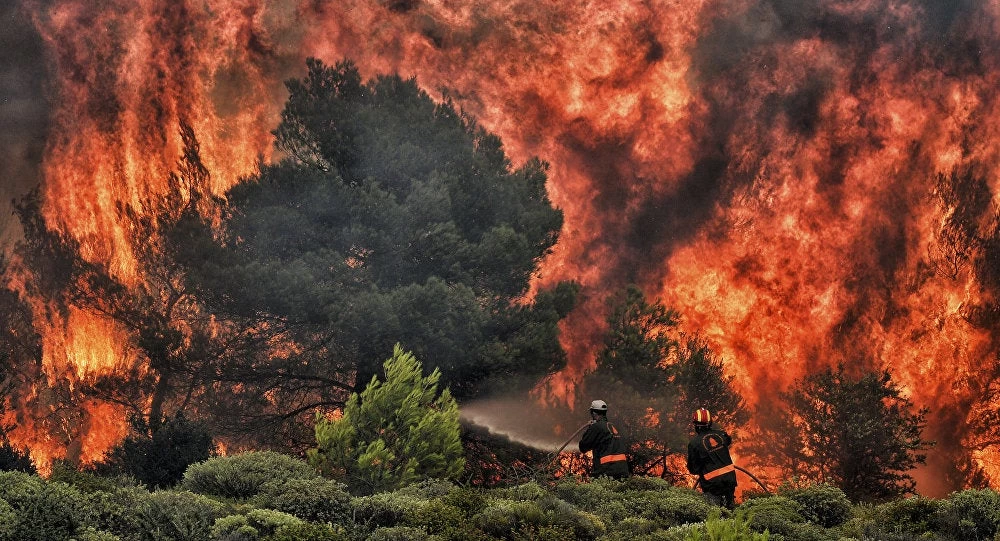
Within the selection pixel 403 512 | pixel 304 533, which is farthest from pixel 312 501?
pixel 304 533

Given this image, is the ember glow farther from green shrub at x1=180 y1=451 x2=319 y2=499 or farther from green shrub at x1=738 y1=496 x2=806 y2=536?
green shrub at x1=738 y1=496 x2=806 y2=536

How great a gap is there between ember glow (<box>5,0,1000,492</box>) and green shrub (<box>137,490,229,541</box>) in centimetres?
2741

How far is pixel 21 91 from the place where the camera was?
43.4 meters

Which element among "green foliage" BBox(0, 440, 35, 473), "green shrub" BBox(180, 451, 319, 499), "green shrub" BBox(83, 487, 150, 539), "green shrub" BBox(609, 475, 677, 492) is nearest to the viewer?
"green shrub" BBox(83, 487, 150, 539)

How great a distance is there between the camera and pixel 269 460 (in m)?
15.9

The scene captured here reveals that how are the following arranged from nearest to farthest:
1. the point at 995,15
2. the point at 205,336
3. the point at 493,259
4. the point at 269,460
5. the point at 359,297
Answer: the point at 269,460
the point at 359,297
the point at 493,259
the point at 205,336
the point at 995,15

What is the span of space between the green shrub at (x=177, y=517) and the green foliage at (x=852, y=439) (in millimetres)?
18098

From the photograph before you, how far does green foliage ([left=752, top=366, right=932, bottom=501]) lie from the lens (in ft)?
91.5

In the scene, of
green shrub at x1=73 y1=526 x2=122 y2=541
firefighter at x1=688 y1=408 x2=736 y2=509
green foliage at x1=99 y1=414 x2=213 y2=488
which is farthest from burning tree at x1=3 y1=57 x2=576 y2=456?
green shrub at x1=73 y1=526 x2=122 y2=541

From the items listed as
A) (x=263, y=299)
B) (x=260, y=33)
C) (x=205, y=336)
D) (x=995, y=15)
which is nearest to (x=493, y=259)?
(x=263, y=299)

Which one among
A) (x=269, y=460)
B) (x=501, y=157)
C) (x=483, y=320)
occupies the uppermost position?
(x=501, y=157)

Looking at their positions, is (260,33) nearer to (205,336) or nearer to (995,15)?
(205,336)

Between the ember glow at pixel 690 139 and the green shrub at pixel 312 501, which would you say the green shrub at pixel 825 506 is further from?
the ember glow at pixel 690 139

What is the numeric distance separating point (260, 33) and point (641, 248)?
635 inches
